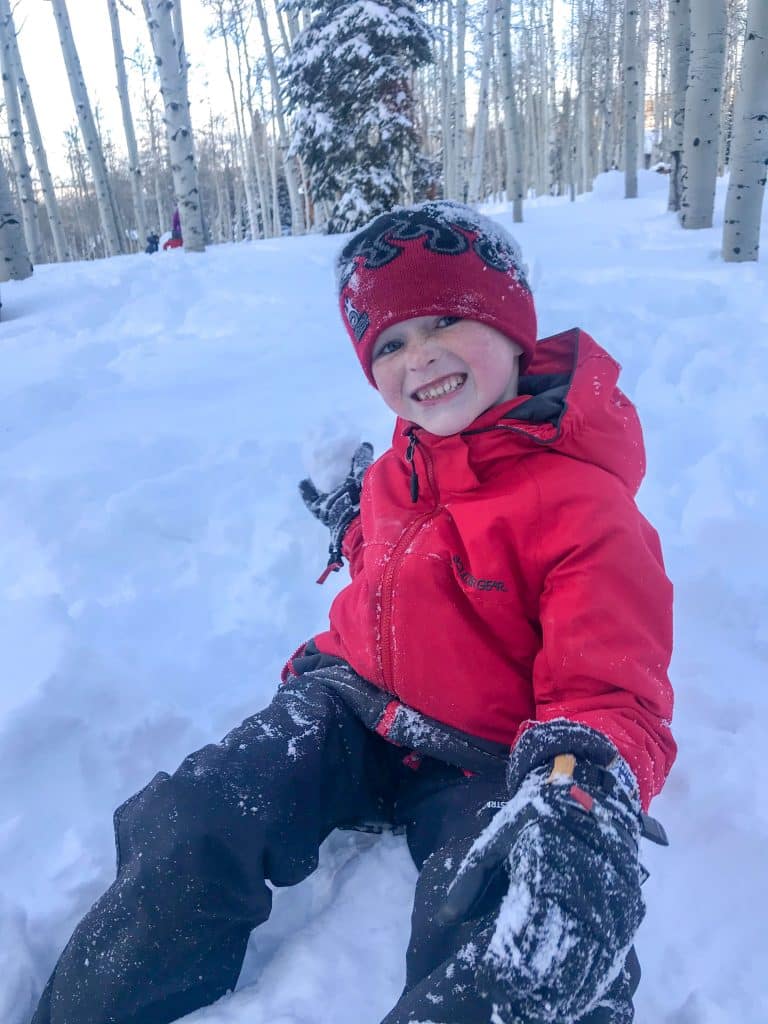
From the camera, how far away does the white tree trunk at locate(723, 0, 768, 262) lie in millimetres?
5188

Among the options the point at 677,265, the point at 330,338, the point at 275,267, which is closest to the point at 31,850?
the point at 330,338

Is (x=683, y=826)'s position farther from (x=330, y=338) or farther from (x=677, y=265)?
(x=677, y=265)

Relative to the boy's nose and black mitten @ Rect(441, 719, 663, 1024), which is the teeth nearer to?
the boy's nose

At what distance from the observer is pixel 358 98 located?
1224 centimetres

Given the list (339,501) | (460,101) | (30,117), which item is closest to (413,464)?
(339,501)

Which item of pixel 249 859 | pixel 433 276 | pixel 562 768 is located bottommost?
pixel 249 859

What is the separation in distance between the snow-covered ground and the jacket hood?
78 cm

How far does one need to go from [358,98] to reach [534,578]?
1302 cm

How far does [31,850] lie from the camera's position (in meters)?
1.63

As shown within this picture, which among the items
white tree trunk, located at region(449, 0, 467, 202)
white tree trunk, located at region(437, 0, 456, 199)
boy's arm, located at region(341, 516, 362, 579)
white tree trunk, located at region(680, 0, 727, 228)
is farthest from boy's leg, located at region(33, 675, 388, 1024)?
white tree trunk, located at region(437, 0, 456, 199)

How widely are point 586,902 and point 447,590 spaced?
1.99 feet

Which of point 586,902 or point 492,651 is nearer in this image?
point 586,902

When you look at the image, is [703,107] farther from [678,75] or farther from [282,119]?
[282,119]

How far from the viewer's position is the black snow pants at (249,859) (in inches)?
47.2
